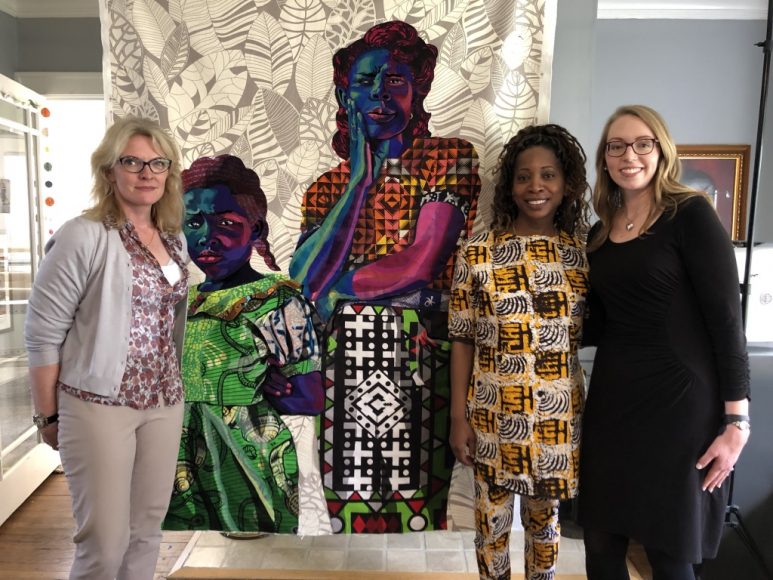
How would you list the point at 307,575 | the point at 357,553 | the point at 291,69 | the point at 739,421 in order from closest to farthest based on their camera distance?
the point at 739,421 → the point at 291,69 → the point at 307,575 → the point at 357,553

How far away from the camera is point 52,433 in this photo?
4.58 ft

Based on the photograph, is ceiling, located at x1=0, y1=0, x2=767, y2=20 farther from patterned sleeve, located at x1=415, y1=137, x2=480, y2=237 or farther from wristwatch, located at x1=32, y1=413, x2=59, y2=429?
wristwatch, located at x1=32, y1=413, x2=59, y2=429

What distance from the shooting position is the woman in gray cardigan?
1324mm

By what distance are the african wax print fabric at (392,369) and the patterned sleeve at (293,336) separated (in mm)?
54

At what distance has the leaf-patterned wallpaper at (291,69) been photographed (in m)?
1.73

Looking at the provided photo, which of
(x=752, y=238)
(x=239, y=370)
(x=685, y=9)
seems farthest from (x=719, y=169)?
(x=239, y=370)

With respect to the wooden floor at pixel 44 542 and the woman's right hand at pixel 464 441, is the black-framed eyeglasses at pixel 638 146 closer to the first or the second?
the woman's right hand at pixel 464 441

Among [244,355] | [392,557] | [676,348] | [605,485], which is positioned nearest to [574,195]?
[676,348]

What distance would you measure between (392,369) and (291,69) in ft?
3.32

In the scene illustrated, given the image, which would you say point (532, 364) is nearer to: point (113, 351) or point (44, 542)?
point (113, 351)

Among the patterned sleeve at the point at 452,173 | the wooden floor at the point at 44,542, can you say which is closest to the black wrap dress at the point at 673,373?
the patterned sleeve at the point at 452,173

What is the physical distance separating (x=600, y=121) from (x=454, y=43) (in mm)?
2102

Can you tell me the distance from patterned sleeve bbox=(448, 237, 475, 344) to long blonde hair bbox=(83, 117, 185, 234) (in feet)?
2.60

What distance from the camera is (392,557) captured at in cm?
220
